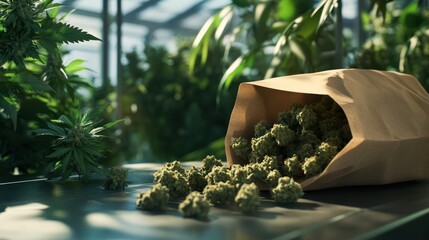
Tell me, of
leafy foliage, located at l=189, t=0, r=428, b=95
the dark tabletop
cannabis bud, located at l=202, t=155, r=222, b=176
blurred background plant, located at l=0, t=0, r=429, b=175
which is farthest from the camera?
leafy foliage, located at l=189, t=0, r=428, b=95

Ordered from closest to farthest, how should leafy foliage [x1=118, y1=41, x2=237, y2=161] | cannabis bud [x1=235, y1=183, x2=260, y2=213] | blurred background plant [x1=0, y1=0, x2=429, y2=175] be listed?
cannabis bud [x1=235, y1=183, x2=260, y2=213], blurred background plant [x1=0, y1=0, x2=429, y2=175], leafy foliage [x1=118, y1=41, x2=237, y2=161]

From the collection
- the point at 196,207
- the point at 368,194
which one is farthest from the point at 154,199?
the point at 368,194

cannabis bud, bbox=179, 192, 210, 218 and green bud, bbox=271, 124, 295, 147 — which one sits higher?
green bud, bbox=271, 124, 295, 147

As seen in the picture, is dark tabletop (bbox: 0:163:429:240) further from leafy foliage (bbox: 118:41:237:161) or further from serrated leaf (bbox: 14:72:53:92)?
leafy foliage (bbox: 118:41:237:161)

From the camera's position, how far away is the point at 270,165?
1.00m

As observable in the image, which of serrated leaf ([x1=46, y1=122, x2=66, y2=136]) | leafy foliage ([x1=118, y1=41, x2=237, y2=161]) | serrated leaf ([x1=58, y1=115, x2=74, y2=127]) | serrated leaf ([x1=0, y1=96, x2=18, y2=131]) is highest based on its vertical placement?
leafy foliage ([x1=118, y1=41, x2=237, y2=161])

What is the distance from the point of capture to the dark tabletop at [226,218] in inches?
25.6

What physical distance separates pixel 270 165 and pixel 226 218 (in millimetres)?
269

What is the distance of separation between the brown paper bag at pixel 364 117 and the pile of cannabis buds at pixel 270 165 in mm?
42

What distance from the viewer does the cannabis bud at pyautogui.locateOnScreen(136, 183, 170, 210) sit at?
0.82 meters

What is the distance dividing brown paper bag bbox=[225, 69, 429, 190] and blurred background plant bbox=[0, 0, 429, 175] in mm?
373

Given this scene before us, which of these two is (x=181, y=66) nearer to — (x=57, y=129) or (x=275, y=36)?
(x=275, y=36)

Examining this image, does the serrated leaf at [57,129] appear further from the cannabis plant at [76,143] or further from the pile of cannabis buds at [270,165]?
the pile of cannabis buds at [270,165]

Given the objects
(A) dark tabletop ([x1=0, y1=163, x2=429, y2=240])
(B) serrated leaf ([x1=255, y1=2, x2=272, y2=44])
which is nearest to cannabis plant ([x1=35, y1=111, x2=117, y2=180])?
(A) dark tabletop ([x1=0, y1=163, x2=429, y2=240])
